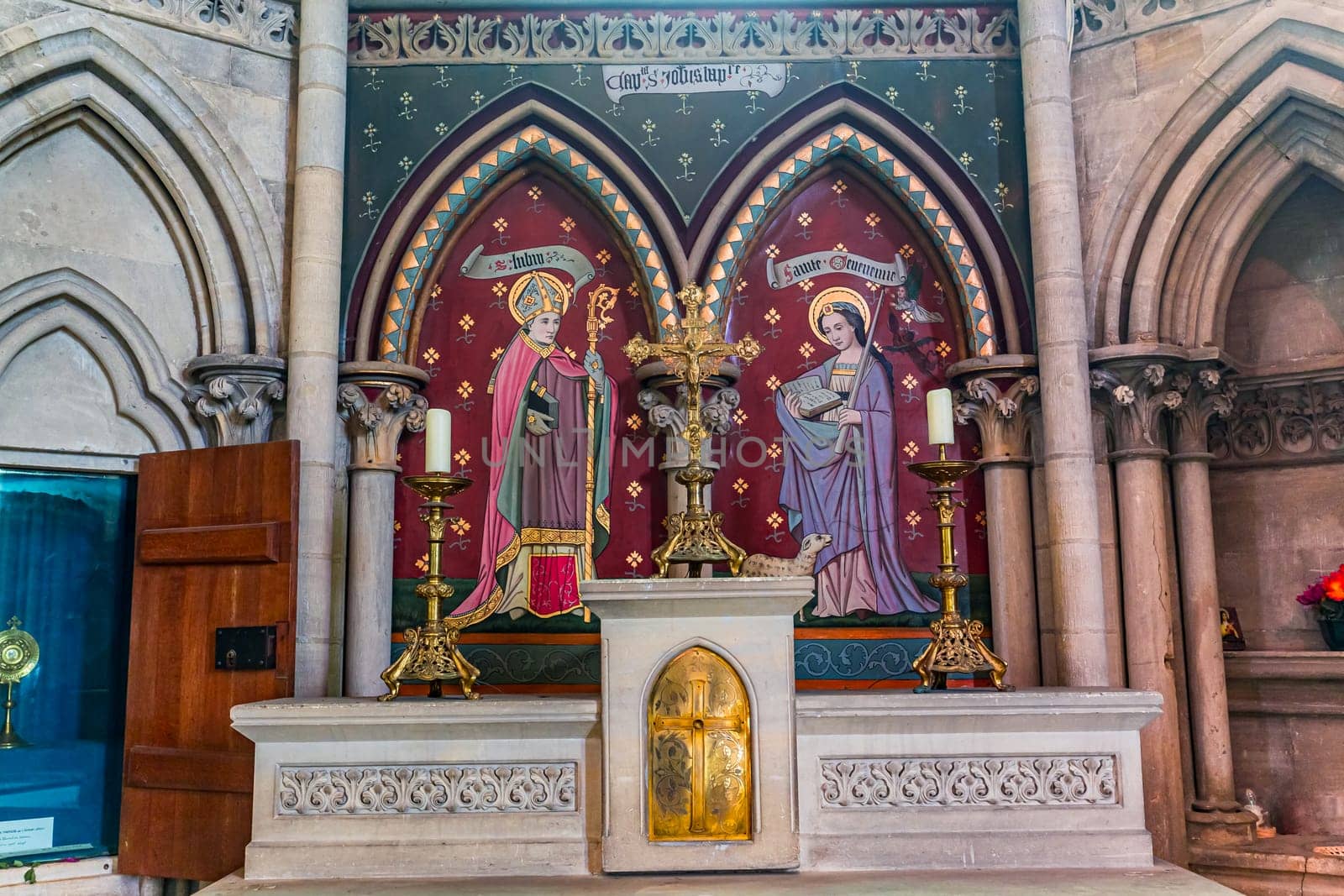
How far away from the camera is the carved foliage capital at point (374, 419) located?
681 centimetres

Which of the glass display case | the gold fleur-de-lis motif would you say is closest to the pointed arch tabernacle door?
the glass display case

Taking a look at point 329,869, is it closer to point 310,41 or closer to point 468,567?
point 468,567

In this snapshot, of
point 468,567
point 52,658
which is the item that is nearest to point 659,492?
point 468,567

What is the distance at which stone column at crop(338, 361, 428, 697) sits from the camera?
674 cm

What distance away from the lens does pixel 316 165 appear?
6.77 metres

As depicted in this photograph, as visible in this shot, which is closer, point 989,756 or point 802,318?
point 989,756

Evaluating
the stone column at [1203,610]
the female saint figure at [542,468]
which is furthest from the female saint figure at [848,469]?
the stone column at [1203,610]

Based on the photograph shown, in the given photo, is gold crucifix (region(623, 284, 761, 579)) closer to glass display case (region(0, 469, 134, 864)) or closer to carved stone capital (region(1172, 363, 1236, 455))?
carved stone capital (region(1172, 363, 1236, 455))

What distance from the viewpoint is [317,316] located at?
6.63 meters

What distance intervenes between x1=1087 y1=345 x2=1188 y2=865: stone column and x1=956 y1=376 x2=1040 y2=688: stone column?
432 mm

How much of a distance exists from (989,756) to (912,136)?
3835 millimetres

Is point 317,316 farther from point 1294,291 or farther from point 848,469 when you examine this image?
point 1294,291

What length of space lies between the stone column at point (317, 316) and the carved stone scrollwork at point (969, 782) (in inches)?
118

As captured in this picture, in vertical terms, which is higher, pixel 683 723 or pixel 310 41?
pixel 310 41
